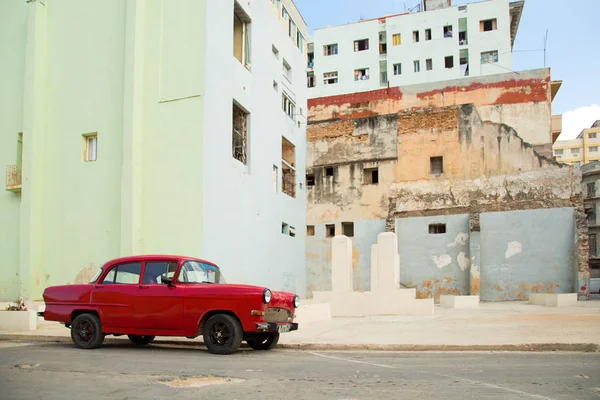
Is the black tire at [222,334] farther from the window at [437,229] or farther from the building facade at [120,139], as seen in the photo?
the window at [437,229]

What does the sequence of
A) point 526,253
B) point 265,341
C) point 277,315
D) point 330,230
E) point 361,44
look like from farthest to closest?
point 361,44 → point 330,230 → point 526,253 → point 265,341 → point 277,315

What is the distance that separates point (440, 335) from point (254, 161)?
12983 millimetres

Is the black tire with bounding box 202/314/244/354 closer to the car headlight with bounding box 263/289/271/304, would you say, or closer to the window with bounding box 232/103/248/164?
the car headlight with bounding box 263/289/271/304

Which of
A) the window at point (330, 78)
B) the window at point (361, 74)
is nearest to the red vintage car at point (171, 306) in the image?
the window at point (361, 74)

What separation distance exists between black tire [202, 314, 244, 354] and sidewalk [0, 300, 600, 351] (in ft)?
5.48

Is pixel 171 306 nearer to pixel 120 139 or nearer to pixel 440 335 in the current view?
pixel 440 335

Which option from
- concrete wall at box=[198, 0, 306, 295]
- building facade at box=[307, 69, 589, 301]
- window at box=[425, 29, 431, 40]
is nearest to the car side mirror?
concrete wall at box=[198, 0, 306, 295]

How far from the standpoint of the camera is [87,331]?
30.6 ft

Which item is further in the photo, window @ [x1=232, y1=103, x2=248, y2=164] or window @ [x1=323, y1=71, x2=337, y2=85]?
window @ [x1=323, y1=71, x2=337, y2=85]

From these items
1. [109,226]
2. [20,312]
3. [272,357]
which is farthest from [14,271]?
[272,357]

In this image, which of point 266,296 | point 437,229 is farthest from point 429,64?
point 266,296

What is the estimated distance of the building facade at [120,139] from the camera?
1798cm

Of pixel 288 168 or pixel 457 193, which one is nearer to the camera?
pixel 457 193

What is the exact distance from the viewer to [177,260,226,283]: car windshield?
9008 millimetres
